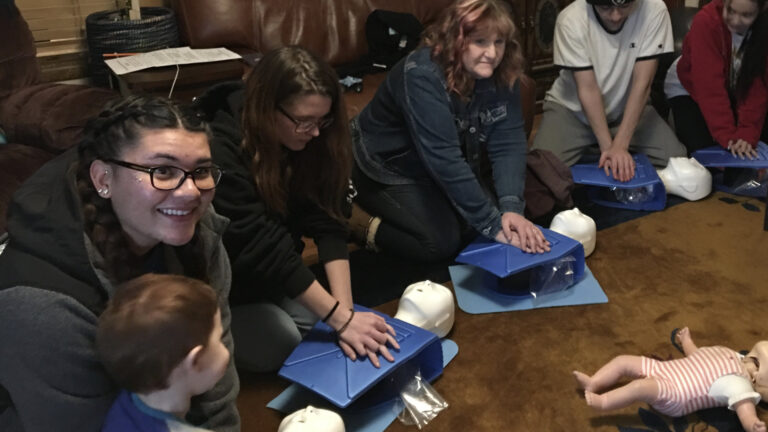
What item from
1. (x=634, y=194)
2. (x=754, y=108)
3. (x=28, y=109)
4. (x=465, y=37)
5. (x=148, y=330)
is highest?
(x=465, y=37)

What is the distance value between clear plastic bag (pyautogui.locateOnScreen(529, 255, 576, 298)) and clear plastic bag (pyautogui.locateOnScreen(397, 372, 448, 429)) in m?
0.52

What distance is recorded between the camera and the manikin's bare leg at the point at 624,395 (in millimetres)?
Answer: 1504

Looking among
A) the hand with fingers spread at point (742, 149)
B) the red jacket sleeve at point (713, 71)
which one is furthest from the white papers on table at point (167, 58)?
the hand with fingers spread at point (742, 149)

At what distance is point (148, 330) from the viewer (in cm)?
103

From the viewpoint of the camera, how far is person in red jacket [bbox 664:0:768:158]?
2.56 m

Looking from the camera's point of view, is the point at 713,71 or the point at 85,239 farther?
the point at 713,71

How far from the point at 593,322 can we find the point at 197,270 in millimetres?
1106

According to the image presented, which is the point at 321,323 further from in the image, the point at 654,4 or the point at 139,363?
the point at 654,4

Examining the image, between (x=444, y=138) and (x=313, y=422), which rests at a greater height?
(x=444, y=138)

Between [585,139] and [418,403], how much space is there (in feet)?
4.95

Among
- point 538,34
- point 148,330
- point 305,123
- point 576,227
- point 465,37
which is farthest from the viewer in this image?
point 538,34

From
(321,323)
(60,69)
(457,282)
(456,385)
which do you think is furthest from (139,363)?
(60,69)

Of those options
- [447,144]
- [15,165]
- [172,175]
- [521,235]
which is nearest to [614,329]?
[521,235]

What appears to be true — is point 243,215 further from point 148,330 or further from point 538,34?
point 538,34
